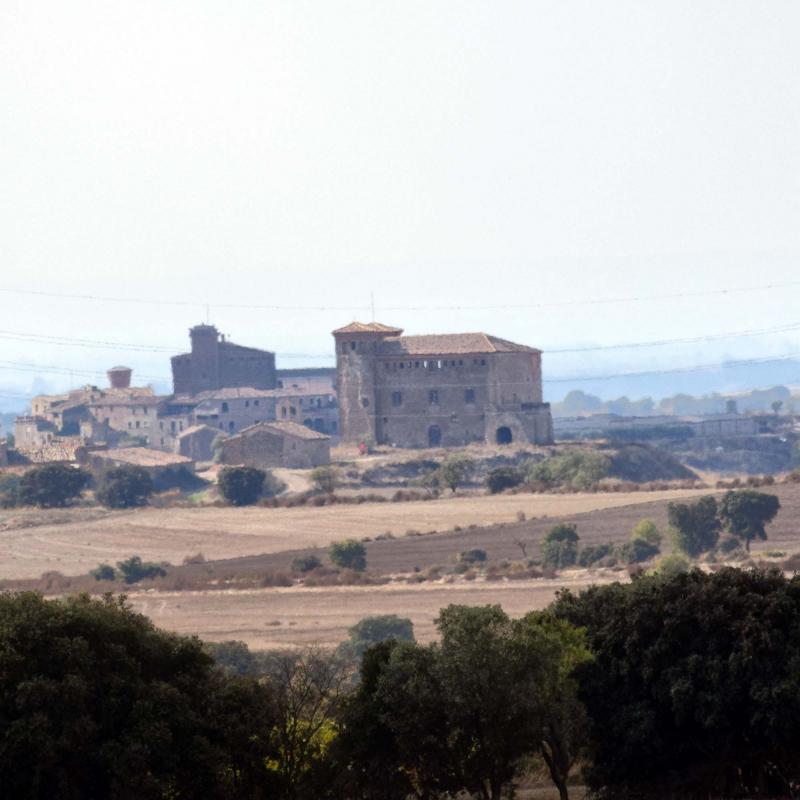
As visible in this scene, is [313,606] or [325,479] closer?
[313,606]

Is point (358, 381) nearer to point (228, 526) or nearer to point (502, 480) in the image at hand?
point (502, 480)

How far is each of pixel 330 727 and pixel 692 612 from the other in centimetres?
523

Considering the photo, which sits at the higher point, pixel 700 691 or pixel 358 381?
pixel 358 381

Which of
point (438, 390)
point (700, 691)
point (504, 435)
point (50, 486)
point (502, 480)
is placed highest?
point (438, 390)

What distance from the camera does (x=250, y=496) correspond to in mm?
72000

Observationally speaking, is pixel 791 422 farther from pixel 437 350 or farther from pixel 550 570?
pixel 550 570

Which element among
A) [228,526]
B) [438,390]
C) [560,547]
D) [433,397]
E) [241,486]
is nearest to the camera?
[560,547]

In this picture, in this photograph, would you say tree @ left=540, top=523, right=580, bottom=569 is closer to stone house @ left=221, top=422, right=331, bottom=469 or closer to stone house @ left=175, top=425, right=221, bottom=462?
stone house @ left=221, top=422, right=331, bottom=469

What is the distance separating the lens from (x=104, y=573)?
52750 mm

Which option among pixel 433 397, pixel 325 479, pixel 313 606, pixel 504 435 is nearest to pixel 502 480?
pixel 325 479

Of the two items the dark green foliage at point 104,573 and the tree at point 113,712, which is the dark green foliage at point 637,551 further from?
the tree at point 113,712

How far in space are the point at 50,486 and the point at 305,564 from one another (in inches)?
972

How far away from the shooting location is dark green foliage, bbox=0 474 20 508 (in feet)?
237

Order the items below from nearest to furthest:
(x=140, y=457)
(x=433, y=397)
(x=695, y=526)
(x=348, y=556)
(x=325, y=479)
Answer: (x=348, y=556), (x=695, y=526), (x=325, y=479), (x=140, y=457), (x=433, y=397)
